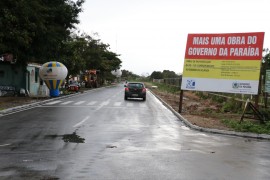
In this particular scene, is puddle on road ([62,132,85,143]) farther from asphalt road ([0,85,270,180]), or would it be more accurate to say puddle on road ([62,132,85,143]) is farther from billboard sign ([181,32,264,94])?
billboard sign ([181,32,264,94])

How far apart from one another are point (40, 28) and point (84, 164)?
1935 cm

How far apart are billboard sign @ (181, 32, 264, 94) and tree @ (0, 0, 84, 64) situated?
10.5 m

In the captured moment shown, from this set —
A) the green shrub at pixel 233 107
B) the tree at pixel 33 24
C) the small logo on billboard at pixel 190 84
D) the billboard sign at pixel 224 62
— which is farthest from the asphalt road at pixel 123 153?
the tree at pixel 33 24

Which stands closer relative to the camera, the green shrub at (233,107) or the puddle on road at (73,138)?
the puddle on road at (73,138)

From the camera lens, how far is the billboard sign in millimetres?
17562

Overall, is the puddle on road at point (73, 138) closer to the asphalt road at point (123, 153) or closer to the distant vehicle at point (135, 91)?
the asphalt road at point (123, 153)

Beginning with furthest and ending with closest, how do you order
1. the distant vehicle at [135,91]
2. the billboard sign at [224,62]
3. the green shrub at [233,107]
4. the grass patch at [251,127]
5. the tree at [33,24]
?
1. the distant vehicle at [135,91]
2. the tree at [33,24]
3. the green shrub at [233,107]
4. the billboard sign at [224,62]
5. the grass patch at [251,127]

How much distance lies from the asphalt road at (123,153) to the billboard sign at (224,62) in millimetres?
5463

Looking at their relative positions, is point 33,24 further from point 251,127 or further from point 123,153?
point 123,153

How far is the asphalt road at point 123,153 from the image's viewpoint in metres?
6.76

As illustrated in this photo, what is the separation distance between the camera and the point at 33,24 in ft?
77.0

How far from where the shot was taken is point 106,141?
33.9ft

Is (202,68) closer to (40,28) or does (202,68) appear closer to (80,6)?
(40,28)

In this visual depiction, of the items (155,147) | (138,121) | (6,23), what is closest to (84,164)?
(155,147)
